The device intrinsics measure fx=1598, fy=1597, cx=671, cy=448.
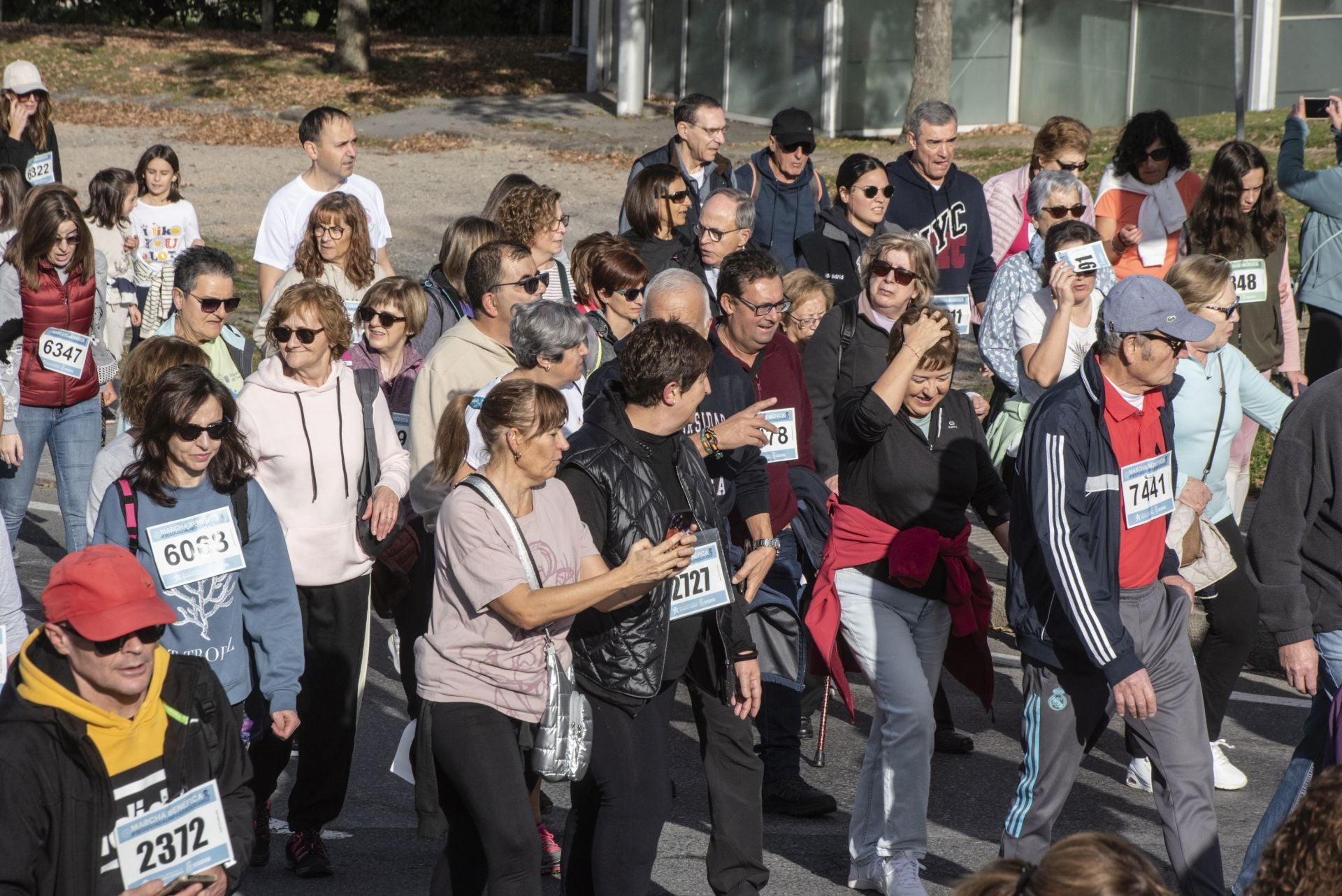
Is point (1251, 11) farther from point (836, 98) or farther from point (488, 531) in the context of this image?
point (488, 531)

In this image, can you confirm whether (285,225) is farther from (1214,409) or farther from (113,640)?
(113,640)

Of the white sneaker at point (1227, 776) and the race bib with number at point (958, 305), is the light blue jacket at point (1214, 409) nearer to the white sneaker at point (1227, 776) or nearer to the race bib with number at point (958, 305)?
the white sneaker at point (1227, 776)

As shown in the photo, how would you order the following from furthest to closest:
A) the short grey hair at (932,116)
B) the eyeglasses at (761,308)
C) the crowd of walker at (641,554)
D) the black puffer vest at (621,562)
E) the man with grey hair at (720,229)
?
the short grey hair at (932,116) < the man with grey hair at (720,229) < the eyeglasses at (761,308) < the black puffer vest at (621,562) < the crowd of walker at (641,554)

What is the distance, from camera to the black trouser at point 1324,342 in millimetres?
9500

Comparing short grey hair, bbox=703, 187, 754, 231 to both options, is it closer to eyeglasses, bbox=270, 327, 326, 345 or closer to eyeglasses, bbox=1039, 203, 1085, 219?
eyeglasses, bbox=1039, 203, 1085, 219

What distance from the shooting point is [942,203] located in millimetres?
9242

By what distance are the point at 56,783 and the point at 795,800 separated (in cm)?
351

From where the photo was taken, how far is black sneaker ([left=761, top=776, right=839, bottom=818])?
249 inches

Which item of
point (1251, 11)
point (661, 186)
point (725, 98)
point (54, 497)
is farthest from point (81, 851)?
point (725, 98)

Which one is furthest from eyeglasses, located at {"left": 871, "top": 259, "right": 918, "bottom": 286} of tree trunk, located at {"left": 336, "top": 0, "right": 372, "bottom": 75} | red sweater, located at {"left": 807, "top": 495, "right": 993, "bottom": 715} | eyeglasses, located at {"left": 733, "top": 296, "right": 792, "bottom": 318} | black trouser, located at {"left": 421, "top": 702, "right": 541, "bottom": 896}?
tree trunk, located at {"left": 336, "top": 0, "right": 372, "bottom": 75}

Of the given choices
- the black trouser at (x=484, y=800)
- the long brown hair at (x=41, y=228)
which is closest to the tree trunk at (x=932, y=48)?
the long brown hair at (x=41, y=228)

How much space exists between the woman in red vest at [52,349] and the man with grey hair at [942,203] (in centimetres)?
444

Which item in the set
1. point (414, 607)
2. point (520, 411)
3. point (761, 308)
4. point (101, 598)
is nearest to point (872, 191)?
point (761, 308)

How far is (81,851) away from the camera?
346cm
